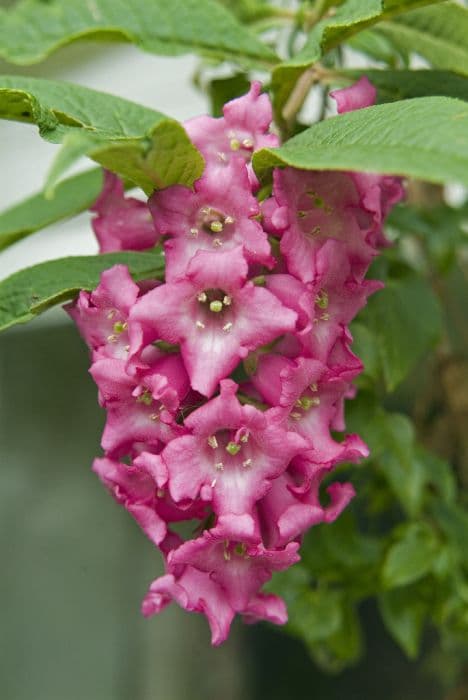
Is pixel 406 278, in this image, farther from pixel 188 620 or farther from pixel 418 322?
pixel 188 620

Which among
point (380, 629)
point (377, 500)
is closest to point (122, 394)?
point (377, 500)

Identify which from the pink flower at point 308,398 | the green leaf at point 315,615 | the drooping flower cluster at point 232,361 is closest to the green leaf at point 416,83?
the drooping flower cluster at point 232,361

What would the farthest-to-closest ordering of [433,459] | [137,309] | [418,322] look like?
[433,459], [418,322], [137,309]

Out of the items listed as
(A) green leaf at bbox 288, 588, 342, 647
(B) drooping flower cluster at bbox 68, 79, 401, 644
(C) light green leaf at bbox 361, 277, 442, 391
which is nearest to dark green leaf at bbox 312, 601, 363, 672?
(A) green leaf at bbox 288, 588, 342, 647

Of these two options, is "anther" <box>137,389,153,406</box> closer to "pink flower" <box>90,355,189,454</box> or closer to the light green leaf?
"pink flower" <box>90,355,189,454</box>

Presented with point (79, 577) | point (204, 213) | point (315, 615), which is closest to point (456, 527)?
point (315, 615)
